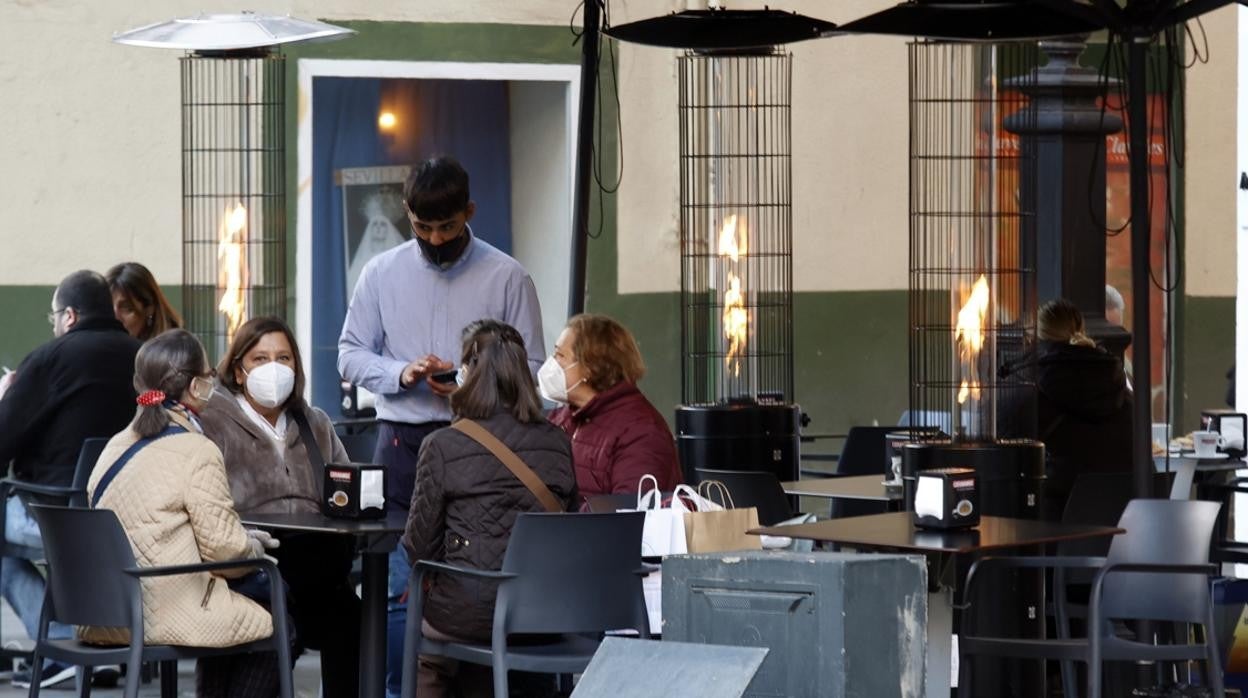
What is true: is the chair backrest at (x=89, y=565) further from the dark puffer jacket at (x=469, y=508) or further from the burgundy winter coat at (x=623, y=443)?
the burgundy winter coat at (x=623, y=443)

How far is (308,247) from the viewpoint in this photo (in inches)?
415

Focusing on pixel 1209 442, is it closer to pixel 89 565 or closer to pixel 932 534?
pixel 932 534

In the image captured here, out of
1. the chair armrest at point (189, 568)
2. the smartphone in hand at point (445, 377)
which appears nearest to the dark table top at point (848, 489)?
the smartphone in hand at point (445, 377)

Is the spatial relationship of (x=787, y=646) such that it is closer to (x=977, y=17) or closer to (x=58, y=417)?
(x=977, y=17)

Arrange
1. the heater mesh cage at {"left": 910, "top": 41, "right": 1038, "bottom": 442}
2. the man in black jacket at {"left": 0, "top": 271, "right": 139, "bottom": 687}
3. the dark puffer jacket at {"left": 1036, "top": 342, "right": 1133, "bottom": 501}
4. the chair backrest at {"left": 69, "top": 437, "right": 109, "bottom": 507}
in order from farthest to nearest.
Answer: the man in black jacket at {"left": 0, "top": 271, "right": 139, "bottom": 687}
the dark puffer jacket at {"left": 1036, "top": 342, "right": 1133, "bottom": 501}
the chair backrest at {"left": 69, "top": 437, "right": 109, "bottom": 507}
the heater mesh cage at {"left": 910, "top": 41, "right": 1038, "bottom": 442}

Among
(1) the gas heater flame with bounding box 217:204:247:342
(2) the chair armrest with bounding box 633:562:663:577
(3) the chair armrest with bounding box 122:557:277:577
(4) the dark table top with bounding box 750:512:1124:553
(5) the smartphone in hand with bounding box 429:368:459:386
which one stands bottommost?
(2) the chair armrest with bounding box 633:562:663:577

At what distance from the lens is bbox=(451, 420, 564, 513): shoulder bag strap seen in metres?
5.45

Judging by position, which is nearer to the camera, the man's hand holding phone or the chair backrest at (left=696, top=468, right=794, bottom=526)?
the man's hand holding phone

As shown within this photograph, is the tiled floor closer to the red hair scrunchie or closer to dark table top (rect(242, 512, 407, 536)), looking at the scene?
dark table top (rect(242, 512, 407, 536))

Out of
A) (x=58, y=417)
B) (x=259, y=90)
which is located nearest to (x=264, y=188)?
(x=259, y=90)

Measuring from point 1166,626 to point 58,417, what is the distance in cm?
397

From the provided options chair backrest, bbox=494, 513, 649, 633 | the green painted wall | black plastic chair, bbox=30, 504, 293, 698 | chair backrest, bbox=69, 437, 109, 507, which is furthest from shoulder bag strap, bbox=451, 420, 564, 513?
the green painted wall

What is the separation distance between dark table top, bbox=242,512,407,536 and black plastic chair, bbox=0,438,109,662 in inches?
56.4

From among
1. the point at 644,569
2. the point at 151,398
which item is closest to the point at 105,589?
the point at 151,398
